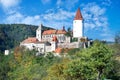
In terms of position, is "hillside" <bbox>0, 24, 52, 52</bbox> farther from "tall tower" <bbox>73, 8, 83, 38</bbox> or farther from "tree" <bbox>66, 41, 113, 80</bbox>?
"tree" <bbox>66, 41, 113, 80</bbox>

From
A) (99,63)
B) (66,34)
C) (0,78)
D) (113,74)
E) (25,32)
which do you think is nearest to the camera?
(99,63)

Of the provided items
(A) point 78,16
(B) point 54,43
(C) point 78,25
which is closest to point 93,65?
(B) point 54,43

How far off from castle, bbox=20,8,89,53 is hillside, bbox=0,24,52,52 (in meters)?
30.8

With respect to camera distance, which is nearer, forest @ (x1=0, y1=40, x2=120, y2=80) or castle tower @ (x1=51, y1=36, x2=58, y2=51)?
forest @ (x1=0, y1=40, x2=120, y2=80)

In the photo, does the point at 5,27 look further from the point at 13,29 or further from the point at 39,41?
the point at 39,41

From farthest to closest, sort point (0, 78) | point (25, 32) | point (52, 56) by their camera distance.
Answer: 1. point (25, 32)
2. point (52, 56)
3. point (0, 78)

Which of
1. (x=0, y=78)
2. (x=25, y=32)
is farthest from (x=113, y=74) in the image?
(x=25, y=32)

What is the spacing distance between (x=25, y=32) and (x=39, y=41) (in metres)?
50.6

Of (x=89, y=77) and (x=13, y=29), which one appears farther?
(x=13, y=29)

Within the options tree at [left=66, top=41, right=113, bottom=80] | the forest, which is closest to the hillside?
the forest

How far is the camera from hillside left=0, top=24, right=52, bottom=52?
112m

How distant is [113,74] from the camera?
4300 cm

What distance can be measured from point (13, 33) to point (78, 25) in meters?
56.5

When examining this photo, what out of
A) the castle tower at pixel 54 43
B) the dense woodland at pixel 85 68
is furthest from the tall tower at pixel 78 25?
the dense woodland at pixel 85 68
